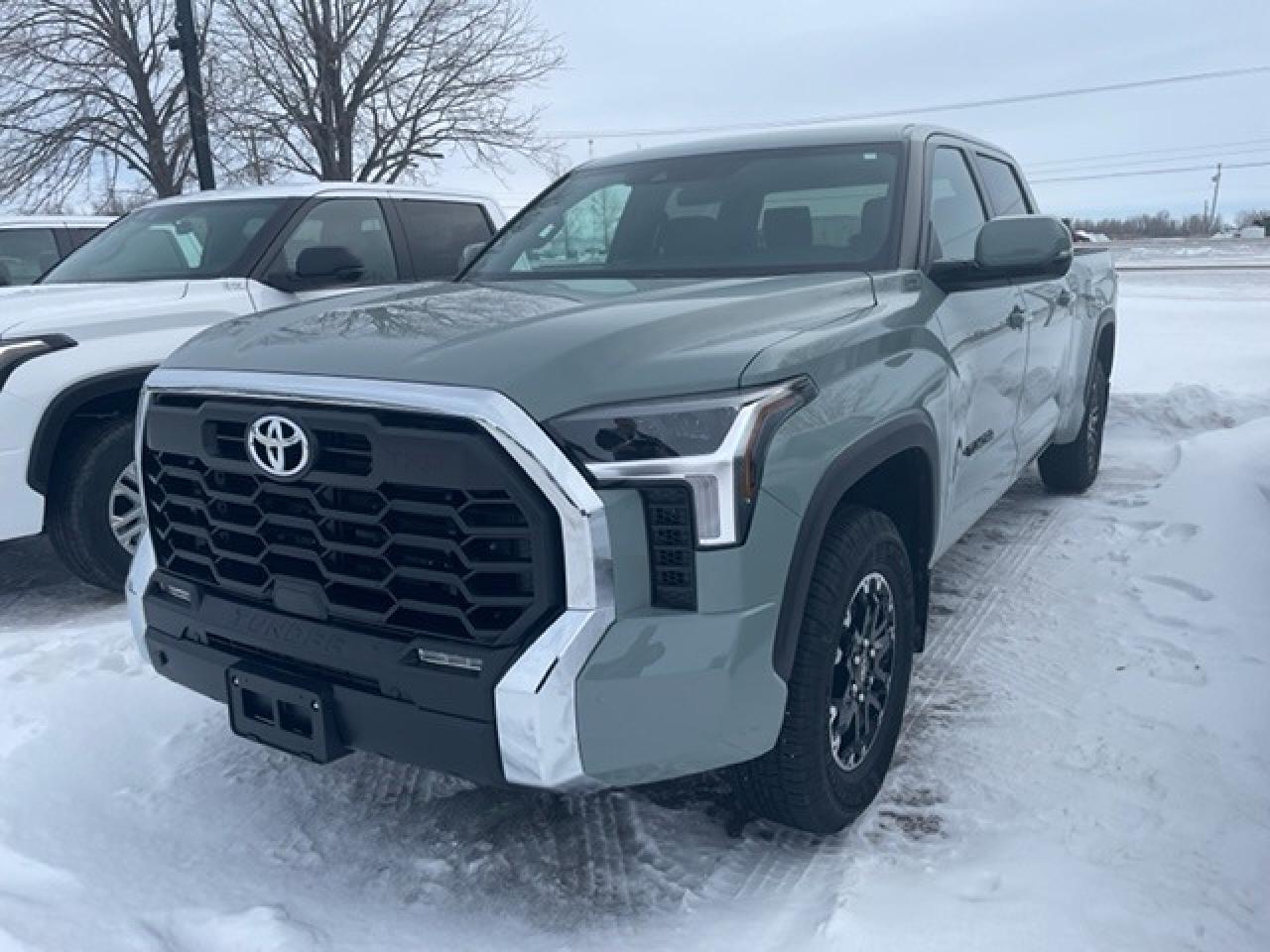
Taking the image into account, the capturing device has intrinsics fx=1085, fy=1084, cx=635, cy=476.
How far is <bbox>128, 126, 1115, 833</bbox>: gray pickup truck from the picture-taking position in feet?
7.07

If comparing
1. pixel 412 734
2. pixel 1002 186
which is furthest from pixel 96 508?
pixel 1002 186

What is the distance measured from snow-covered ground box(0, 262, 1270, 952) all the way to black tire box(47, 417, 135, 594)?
32cm

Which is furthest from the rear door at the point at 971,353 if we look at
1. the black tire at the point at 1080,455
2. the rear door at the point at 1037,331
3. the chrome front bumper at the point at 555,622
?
the black tire at the point at 1080,455

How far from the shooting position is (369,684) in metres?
2.35

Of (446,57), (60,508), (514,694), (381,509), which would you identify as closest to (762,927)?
(514,694)

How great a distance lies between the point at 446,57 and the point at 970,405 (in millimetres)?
19989

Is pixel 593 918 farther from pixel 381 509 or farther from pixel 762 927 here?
pixel 381 509

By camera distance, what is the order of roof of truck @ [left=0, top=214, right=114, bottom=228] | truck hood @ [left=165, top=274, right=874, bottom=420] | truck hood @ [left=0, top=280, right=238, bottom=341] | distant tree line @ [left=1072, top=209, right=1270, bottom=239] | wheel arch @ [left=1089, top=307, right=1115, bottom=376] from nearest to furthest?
truck hood @ [left=165, top=274, right=874, bottom=420] → truck hood @ [left=0, top=280, right=238, bottom=341] → wheel arch @ [left=1089, top=307, right=1115, bottom=376] → roof of truck @ [left=0, top=214, right=114, bottom=228] → distant tree line @ [left=1072, top=209, right=1270, bottom=239]

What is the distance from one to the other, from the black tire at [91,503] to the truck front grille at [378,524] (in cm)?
214

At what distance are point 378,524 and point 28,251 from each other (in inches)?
326

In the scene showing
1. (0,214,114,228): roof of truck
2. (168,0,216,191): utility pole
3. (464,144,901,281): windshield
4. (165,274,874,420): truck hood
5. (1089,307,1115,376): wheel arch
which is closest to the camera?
(165,274,874,420): truck hood

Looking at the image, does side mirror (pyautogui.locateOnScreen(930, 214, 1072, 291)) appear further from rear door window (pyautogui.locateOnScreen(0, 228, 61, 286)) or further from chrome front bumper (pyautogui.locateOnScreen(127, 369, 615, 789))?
rear door window (pyautogui.locateOnScreen(0, 228, 61, 286))

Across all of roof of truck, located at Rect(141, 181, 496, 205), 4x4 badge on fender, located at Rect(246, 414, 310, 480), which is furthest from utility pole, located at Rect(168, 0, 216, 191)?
4x4 badge on fender, located at Rect(246, 414, 310, 480)

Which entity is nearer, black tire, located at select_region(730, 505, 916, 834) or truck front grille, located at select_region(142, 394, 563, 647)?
truck front grille, located at select_region(142, 394, 563, 647)
